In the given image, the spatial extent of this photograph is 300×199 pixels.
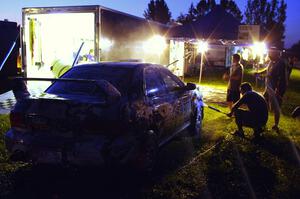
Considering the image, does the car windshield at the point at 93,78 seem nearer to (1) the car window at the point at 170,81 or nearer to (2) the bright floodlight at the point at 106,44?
(1) the car window at the point at 170,81

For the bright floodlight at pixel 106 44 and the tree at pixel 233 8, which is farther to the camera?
the tree at pixel 233 8

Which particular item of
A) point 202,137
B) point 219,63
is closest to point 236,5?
point 219,63

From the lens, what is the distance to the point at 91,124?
455 centimetres

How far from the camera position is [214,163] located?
599 cm

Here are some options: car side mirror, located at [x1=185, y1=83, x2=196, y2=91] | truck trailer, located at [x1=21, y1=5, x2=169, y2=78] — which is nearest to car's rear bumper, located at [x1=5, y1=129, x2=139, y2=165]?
car side mirror, located at [x1=185, y1=83, x2=196, y2=91]

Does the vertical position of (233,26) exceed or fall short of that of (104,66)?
it exceeds it

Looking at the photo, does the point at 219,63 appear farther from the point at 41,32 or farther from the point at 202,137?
the point at 202,137

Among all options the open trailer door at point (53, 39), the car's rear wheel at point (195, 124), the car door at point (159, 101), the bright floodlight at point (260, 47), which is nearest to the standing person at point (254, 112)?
the car's rear wheel at point (195, 124)

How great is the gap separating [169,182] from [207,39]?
539 inches

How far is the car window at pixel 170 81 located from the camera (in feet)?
20.8

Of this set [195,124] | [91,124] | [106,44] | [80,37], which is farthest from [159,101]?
[80,37]

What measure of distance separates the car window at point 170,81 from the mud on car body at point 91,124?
0.80 m

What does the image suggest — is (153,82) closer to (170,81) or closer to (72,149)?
(170,81)

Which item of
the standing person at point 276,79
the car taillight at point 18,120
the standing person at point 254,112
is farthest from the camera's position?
the standing person at point 276,79
